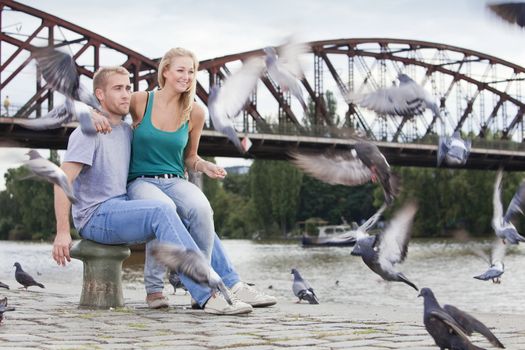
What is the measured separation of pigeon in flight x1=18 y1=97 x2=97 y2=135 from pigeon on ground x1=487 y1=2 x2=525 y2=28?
2145 mm

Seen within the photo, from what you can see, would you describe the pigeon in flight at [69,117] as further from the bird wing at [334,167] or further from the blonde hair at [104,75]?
the bird wing at [334,167]

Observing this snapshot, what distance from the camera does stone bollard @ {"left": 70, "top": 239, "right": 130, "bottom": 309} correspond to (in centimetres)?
630

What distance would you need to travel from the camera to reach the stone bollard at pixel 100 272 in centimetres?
630

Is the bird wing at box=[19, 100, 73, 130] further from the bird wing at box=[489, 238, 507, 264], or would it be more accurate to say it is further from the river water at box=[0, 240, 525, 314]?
the river water at box=[0, 240, 525, 314]

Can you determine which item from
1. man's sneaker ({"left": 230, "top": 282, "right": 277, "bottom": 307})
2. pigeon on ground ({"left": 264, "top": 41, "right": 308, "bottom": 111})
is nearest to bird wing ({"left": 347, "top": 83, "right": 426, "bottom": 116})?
pigeon on ground ({"left": 264, "top": 41, "right": 308, "bottom": 111})

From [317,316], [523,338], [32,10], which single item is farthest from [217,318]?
[32,10]

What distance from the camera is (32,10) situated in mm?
48312

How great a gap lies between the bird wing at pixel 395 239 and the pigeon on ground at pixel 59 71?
1.80 metres

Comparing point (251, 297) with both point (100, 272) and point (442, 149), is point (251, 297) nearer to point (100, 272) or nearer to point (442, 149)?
point (100, 272)

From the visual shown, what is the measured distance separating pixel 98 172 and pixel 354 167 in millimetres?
1938

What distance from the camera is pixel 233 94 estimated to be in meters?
5.85

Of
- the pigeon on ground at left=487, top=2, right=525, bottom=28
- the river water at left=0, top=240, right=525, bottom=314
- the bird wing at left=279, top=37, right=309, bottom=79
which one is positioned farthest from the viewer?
the river water at left=0, top=240, right=525, bottom=314

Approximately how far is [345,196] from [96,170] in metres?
72.1

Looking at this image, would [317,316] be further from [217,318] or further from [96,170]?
[96,170]
